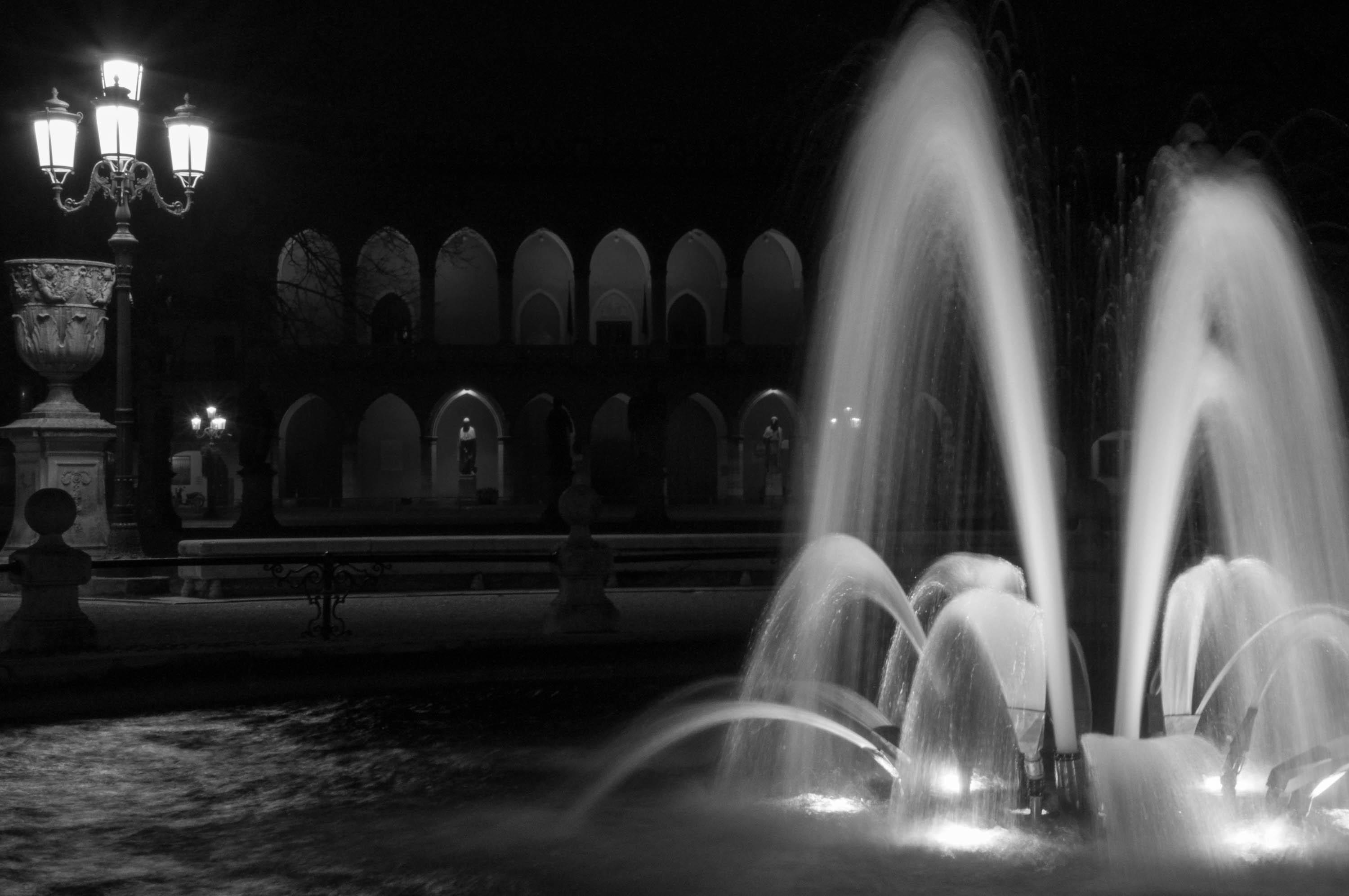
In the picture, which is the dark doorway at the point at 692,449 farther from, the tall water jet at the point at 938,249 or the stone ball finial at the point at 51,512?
the stone ball finial at the point at 51,512

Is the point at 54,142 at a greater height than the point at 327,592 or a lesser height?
greater

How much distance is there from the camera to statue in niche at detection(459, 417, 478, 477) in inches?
1877

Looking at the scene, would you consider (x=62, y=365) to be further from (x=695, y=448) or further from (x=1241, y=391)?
(x=695, y=448)

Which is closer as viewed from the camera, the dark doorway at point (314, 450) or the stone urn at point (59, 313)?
the stone urn at point (59, 313)

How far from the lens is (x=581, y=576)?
10617mm

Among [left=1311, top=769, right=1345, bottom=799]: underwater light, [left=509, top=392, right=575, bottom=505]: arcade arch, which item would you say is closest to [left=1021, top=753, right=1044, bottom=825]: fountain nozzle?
[left=1311, top=769, right=1345, bottom=799]: underwater light

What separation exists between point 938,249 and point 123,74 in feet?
26.1

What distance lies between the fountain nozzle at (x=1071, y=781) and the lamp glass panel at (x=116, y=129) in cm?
1027

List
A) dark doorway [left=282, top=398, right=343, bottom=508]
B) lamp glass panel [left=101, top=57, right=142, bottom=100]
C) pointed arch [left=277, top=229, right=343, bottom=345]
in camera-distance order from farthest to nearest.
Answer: dark doorway [left=282, top=398, right=343, bottom=508], pointed arch [left=277, top=229, right=343, bottom=345], lamp glass panel [left=101, top=57, right=142, bottom=100]

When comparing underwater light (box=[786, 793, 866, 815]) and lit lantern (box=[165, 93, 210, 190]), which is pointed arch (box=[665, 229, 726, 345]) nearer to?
lit lantern (box=[165, 93, 210, 190])

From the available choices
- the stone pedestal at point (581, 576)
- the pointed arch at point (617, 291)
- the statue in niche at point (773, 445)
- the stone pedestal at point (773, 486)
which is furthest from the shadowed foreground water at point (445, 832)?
the pointed arch at point (617, 291)

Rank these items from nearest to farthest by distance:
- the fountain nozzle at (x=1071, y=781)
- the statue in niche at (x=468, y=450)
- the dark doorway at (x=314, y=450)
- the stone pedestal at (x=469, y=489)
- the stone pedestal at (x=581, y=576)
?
1. the fountain nozzle at (x=1071, y=781)
2. the stone pedestal at (x=581, y=576)
3. the stone pedestal at (x=469, y=489)
4. the dark doorway at (x=314, y=450)
5. the statue in niche at (x=468, y=450)

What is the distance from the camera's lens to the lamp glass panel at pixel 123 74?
514 inches

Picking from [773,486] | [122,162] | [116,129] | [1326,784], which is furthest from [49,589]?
[773,486]
